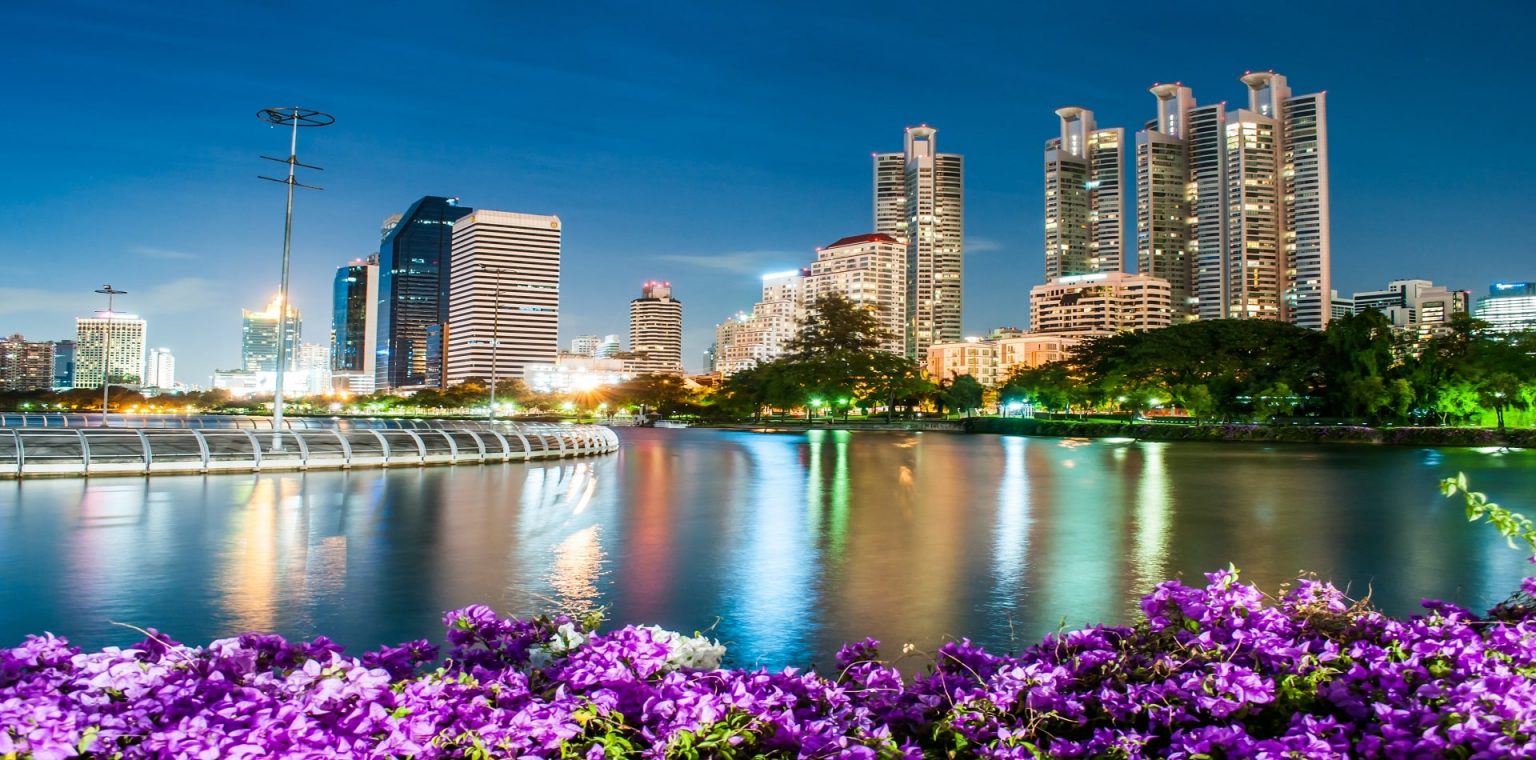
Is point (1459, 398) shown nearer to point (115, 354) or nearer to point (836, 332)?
point (836, 332)

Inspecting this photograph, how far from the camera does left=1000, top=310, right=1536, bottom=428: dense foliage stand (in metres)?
49.5

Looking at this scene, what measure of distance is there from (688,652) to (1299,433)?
173 feet

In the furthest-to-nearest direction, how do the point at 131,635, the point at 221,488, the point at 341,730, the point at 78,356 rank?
the point at 78,356, the point at 221,488, the point at 131,635, the point at 341,730

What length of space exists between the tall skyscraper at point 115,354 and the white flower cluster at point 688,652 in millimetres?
164862

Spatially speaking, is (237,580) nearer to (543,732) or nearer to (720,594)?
(720,594)

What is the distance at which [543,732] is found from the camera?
9.57 ft

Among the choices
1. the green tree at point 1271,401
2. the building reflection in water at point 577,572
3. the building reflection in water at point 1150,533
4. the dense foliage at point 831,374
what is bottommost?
the building reflection in water at point 577,572

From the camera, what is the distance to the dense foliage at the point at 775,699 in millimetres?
2869

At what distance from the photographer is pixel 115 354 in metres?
167

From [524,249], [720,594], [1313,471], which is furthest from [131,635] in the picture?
[524,249]

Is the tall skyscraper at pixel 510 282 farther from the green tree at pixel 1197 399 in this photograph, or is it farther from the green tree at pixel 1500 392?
the green tree at pixel 1500 392

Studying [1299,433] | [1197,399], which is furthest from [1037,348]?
[1299,433]

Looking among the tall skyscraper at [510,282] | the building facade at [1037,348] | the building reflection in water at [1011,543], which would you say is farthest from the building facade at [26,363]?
the building reflection in water at [1011,543]

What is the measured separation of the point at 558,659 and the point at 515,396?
141m
